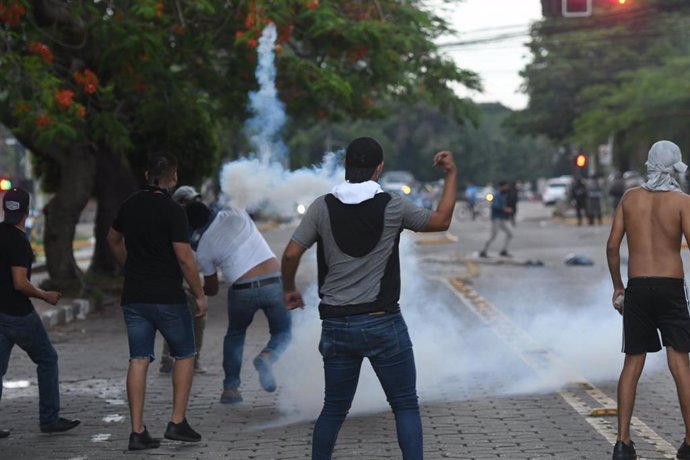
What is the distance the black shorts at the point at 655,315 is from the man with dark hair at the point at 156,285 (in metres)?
2.55

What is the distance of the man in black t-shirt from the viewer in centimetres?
802

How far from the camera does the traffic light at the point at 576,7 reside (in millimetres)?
18094

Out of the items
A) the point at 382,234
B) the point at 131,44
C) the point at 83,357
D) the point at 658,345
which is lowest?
the point at 83,357

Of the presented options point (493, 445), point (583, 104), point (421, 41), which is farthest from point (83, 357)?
point (583, 104)

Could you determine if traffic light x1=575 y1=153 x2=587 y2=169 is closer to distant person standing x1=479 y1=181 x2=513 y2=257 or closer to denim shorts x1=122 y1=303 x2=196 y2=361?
distant person standing x1=479 y1=181 x2=513 y2=257

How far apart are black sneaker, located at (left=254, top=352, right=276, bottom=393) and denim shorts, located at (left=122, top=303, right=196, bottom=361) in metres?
1.35

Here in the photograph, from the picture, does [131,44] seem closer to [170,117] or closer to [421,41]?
[170,117]

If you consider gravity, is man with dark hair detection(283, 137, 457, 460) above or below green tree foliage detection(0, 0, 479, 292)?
below

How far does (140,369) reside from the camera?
25.4ft

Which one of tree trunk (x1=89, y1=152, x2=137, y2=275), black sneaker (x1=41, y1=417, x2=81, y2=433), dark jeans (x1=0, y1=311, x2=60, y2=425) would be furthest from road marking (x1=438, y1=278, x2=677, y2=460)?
tree trunk (x1=89, y1=152, x2=137, y2=275)

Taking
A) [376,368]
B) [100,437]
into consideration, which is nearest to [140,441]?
[100,437]

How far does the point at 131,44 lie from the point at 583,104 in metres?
52.0

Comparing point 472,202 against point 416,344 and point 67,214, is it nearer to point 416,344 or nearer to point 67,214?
point 67,214

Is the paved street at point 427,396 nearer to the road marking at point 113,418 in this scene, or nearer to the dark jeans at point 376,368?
the road marking at point 113,418
